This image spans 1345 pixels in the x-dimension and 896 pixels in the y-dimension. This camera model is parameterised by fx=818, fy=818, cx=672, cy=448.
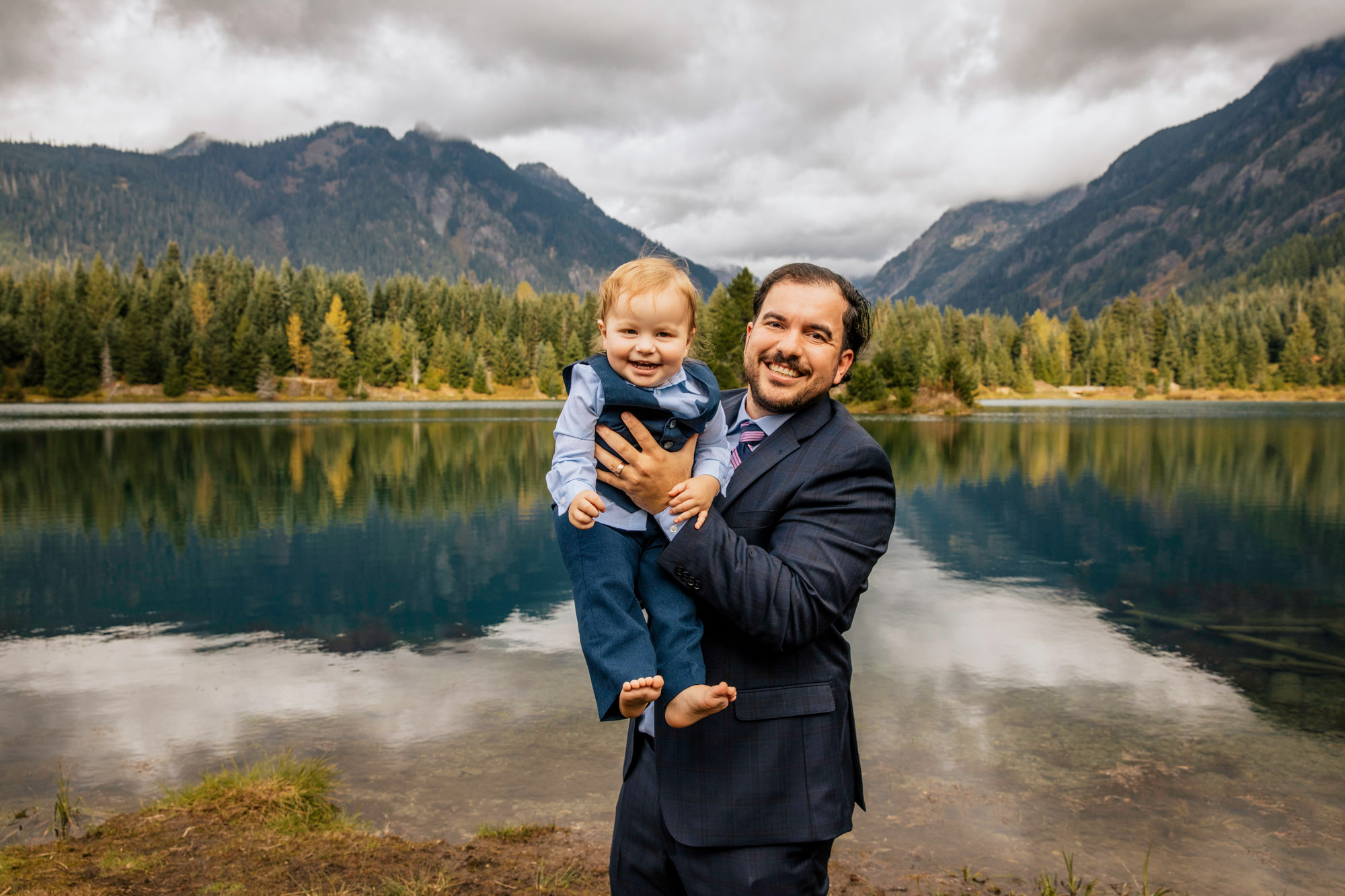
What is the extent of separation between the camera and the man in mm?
2648

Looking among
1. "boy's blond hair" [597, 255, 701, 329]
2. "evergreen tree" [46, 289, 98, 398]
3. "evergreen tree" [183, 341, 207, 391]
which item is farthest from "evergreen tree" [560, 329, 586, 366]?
"boy's blond hair" [597, 255, 701, 329]

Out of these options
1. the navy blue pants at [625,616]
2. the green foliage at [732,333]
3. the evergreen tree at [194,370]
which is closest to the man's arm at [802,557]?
the navy blue pants at [625,616]

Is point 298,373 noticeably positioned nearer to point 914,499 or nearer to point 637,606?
A: point 914,499

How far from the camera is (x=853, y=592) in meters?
2.74

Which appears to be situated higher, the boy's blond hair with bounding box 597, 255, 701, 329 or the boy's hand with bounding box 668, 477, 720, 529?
the boy's blond hair with bounding box 597, 255, 701, 329

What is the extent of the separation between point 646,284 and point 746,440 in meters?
0.71

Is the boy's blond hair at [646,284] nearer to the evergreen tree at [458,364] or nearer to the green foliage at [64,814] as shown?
the green foliage at [64,814]

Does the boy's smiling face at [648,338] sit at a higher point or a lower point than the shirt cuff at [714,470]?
higher

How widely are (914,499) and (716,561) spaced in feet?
87.7

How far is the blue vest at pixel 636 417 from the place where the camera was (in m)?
2.85

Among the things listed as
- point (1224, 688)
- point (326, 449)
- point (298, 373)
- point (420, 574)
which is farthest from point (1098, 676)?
point (298, 373)

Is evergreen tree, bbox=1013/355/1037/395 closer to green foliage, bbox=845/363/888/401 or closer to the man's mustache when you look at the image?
green foliage, bbox=845/363/888/401

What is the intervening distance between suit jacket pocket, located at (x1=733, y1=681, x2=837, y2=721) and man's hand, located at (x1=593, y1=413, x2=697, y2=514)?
2.30ft

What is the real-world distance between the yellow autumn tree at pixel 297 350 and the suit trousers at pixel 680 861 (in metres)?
113
